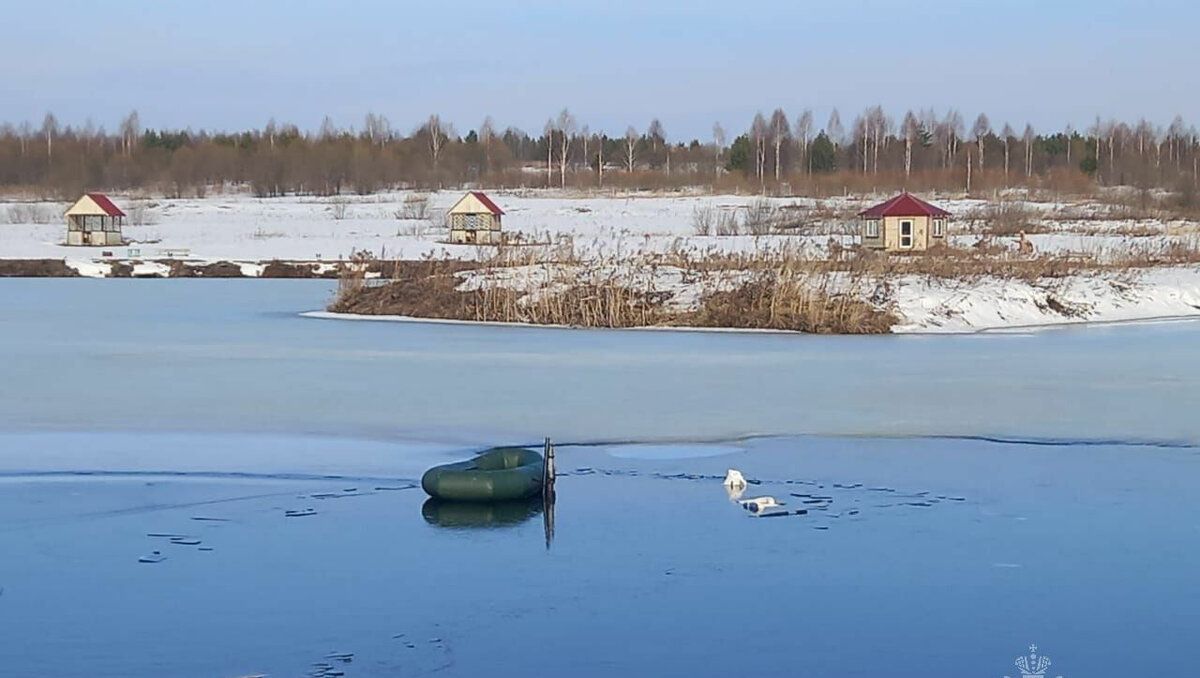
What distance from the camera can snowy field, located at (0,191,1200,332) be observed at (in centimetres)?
2102

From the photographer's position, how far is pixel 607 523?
280 inches

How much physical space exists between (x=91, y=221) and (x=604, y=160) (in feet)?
173

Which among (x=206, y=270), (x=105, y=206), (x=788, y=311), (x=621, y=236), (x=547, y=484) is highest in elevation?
(x=105, y=206)

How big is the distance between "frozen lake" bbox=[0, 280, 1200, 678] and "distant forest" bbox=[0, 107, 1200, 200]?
49.3 metres

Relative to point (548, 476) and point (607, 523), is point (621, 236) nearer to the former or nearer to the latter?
point (548, 476)

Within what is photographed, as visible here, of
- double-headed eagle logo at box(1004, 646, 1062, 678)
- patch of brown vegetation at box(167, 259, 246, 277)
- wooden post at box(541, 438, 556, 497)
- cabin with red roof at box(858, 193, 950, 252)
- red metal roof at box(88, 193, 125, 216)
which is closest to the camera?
double-headed eagle logo at box(1004, 646, 1062, 678)

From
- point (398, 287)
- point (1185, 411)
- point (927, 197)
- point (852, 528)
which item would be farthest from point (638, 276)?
point (927, 197)

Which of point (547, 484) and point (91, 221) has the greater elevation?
point (91, 221)

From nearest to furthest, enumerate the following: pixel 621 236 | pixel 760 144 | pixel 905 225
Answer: pixel 905 225 < pixel 621 236 < pixel 760 144

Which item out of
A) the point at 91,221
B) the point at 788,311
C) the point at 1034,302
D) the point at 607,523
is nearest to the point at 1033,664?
the point at 607,523

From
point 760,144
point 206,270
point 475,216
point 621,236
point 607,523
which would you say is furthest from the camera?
point 760,144

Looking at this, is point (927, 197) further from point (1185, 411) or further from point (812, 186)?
point (1185, 411)

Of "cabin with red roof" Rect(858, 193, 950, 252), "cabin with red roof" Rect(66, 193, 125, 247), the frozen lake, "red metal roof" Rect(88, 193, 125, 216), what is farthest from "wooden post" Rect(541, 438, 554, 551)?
"red metal roof" Rect(88, 193, 125, 216)

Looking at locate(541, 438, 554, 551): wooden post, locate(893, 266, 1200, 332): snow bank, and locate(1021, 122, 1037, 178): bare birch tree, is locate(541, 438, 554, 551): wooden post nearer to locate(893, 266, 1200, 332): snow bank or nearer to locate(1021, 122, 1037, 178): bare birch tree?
locate(893, 266, 1200, 332): snow bank
